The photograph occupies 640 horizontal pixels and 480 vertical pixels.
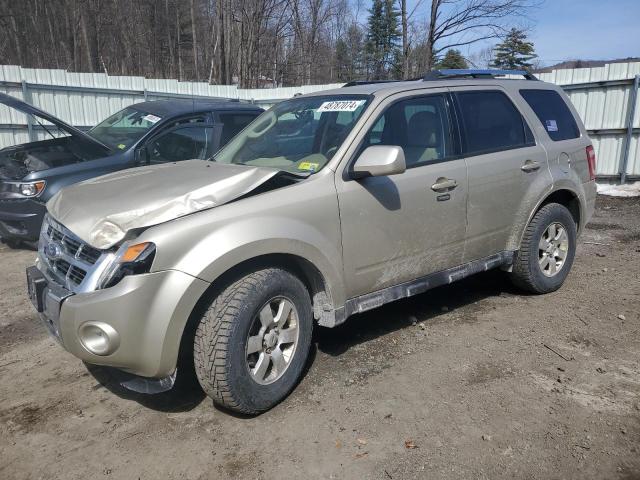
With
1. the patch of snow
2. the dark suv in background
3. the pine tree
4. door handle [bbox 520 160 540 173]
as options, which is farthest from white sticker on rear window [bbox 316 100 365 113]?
the pine tree

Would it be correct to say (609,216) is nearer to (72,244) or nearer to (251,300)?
(251,300)

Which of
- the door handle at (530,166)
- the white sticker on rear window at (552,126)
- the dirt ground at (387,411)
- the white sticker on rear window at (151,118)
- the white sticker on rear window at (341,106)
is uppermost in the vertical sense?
the white sticker on rear window at (341,106)

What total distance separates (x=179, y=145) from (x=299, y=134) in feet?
11.7

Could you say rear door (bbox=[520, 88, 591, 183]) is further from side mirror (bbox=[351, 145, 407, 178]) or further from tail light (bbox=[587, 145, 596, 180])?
side mirror (bbox=[351, 145, 407, 178])

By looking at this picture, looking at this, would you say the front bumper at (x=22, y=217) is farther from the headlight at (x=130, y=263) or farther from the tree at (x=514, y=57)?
the tree at (x=514, y=57)

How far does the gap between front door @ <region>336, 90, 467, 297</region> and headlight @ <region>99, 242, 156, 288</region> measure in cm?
123

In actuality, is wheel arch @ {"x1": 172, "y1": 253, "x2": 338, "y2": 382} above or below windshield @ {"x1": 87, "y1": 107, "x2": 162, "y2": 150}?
below

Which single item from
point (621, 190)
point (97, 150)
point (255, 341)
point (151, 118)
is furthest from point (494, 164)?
point (621, 190)

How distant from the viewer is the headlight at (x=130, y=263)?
2.62 meters

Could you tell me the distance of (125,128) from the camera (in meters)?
7.53

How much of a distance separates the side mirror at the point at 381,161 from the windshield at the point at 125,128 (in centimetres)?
439

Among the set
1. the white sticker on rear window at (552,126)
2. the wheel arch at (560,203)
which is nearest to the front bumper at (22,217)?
the wheel arch at (560,203)

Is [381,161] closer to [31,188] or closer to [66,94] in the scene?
[31,188]

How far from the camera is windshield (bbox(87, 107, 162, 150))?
275 inches
